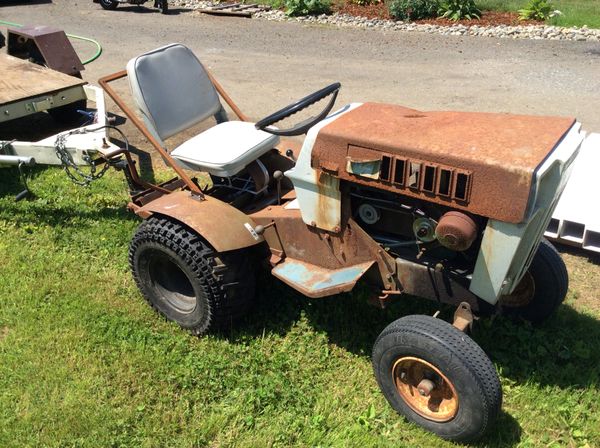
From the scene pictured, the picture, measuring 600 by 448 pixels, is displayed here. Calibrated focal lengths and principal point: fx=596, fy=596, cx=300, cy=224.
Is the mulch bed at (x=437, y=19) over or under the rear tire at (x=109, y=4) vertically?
over

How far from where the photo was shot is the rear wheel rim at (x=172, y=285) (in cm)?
351

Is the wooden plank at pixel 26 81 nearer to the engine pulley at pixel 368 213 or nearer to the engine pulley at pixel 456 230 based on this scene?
the engine pulley at pixel 368 213

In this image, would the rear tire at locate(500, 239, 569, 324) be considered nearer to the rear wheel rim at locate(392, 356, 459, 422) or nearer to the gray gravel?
the rear wheel rim at locate(392, 356, 459, 422)

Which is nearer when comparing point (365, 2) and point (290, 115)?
point (290, 115)

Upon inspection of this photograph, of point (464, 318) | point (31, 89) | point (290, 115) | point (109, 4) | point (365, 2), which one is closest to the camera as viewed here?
point (464, 318)

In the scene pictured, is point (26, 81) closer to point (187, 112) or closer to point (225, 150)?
point (187, 112)

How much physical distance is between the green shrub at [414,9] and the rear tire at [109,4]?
249 inches

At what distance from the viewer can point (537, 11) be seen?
11.1 m

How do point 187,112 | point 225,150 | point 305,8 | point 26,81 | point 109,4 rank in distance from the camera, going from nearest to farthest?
point 225,150 < point 187,112 < point 26,81 < point 305,8 < point 109,4

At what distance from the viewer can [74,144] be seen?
166 inches

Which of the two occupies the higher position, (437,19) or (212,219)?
(212,219)

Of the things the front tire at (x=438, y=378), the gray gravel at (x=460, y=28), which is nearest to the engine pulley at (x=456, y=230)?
the front tire at (x=438, y=378)

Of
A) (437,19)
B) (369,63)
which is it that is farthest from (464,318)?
(437,19)

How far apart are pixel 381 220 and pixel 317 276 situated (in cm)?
44
